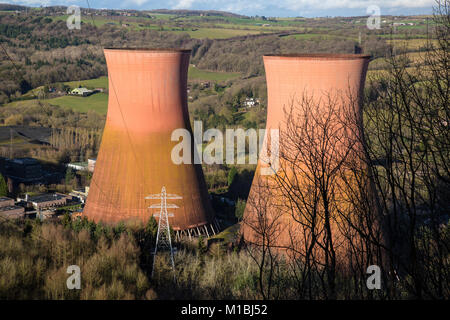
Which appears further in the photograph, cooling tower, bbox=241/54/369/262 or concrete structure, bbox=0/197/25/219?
concrete structure, bbox=0/197/25/219

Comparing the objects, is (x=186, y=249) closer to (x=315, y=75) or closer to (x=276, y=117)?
(x=276, y=117)

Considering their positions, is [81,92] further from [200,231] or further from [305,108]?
[305,108]

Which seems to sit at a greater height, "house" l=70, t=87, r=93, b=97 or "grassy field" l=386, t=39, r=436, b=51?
"house" l=70, t=87, r=93, b=97

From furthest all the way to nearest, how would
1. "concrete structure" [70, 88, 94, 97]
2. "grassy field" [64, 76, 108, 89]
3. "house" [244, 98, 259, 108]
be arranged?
1. "grassy field" [64, 76, 108, 89]
2. "concrete structure" [70, 88, 94, 97]
3. "house" [244, 98, 259, 108]

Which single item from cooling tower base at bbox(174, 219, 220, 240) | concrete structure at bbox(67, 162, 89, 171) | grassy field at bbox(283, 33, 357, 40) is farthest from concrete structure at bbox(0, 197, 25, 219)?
grassy field at bbox(283, 33, 357, 40)

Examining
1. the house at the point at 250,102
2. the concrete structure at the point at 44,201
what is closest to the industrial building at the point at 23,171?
the concrete structure at the point at 44,201

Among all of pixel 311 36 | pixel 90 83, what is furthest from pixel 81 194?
pixel 311 36

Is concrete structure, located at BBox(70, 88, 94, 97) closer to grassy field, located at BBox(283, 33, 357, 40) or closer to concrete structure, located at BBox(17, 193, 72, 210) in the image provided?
concrete structure, located at BBox(17, 193, 72, 210)
